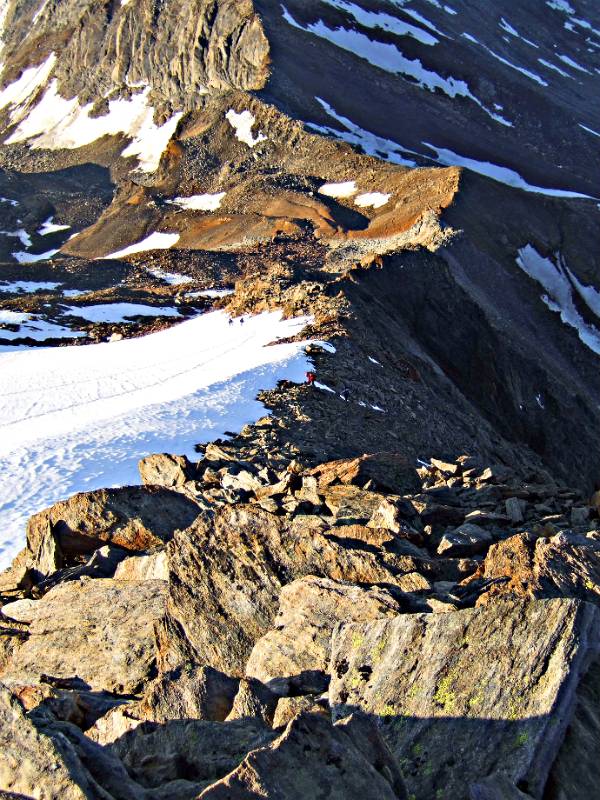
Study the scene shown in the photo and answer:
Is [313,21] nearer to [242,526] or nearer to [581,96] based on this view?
[581,96]

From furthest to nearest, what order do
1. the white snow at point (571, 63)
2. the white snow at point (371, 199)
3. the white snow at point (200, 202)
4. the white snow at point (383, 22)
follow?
the white snow at point (571, 63), the white snow at point (383, 22), the white snow at point (200, 202), the white snow at point (371, 199)

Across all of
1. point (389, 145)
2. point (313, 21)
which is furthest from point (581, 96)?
point (389, 145)

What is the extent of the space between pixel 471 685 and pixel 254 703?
83.0 inches

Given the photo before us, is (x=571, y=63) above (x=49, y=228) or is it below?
above

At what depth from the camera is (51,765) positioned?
6047mm

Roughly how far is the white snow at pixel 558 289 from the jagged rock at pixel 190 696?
4735 centimetres

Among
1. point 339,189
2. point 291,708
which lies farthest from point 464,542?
point 339,189

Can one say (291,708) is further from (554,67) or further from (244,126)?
(554,67)

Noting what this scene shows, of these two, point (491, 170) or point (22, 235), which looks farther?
point (22, 235)

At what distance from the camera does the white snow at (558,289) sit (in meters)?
52.8

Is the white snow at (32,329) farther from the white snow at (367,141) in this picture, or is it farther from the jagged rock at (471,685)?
the white snow at (367,141)

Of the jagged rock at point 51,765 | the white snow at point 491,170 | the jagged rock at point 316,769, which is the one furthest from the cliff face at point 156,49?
the jagged rock at point 316,769

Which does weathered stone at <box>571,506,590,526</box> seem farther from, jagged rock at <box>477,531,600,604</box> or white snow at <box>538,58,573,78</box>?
white snow at <box>538,58,573,78</box>

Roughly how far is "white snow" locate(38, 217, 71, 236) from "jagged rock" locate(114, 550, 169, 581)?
266 feet
